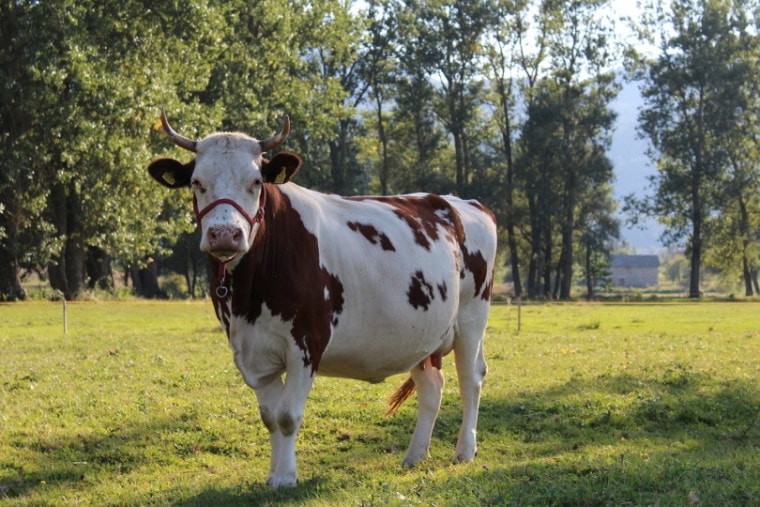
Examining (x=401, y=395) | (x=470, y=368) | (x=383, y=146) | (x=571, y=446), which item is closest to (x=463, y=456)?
(x=470, y=368)

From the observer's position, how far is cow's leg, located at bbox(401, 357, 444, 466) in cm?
1004

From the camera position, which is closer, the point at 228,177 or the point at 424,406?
the point at 228,177

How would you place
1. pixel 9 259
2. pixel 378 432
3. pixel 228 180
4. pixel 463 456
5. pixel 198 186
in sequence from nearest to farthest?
pixel 228 180 < pixel 198 186 < pixel 463 456 < pixel 378 432 < pixel 9 259

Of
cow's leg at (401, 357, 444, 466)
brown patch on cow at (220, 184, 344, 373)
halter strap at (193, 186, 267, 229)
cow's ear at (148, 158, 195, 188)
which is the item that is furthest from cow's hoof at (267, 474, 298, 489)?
cow's ear at (148, 158, 195, 188)

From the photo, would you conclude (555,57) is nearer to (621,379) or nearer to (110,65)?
(110,65)

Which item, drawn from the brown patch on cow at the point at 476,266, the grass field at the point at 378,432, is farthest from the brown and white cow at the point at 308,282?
the grass field at the point at 378,432

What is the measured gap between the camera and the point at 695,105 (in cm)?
7012

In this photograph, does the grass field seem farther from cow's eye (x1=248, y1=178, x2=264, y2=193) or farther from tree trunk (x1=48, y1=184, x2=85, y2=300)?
tree trunk (x1=48, y1=184, x2=85, y2=300)

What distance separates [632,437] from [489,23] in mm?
61942

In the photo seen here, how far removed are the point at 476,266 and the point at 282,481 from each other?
12.3 feet

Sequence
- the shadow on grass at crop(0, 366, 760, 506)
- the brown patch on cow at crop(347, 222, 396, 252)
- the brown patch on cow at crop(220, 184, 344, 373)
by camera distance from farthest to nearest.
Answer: the brown patch on cow at crop(347, 222, 396, 252) < the brown patch on cow at crop(220, 184, 344, 373) < the shadow on grass at crop(0, 366, 760, 506)

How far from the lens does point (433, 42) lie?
228 feet

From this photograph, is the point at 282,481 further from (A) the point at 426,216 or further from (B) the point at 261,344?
(A) the point at 426,216

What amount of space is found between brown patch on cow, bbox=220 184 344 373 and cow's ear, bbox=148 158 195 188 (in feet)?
2.49
